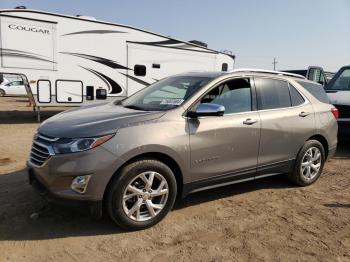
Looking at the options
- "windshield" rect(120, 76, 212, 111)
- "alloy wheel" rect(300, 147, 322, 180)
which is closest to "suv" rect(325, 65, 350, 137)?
"alloy wheel" rect(300, 147, 322, 180)

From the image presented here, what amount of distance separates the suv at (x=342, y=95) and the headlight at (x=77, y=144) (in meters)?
6.55

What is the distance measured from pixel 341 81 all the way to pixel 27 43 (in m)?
8.75

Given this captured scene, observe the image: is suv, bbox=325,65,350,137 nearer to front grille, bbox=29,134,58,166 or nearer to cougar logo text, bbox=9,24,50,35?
front grille, bbox=29,134,58,166

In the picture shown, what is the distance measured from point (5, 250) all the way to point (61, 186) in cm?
77

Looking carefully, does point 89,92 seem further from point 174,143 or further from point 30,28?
point 174,143

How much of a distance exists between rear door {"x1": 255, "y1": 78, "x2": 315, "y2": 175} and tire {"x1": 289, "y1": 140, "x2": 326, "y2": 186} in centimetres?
14

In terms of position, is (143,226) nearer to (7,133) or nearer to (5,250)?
(5,250)

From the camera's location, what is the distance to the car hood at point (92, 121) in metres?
3.95

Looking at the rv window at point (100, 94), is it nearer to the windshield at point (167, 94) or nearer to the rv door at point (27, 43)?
the rv door at point (27, 43)

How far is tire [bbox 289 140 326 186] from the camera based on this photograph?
19.0 feet

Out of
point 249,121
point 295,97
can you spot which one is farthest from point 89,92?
point 249,121

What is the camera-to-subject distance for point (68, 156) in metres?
3.83

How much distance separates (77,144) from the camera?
3863 millimetres

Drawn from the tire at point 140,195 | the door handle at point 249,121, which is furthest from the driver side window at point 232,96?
the tire at point 140,195
